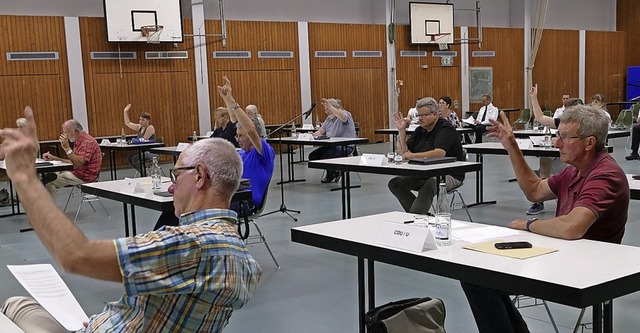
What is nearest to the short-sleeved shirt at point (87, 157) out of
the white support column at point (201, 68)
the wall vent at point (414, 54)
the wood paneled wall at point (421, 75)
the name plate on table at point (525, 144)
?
the name plate on table at point (525, 144)

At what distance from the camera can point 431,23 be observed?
1675 centimetres

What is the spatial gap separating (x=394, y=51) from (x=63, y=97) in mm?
7816

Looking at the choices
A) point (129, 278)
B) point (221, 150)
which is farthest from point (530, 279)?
point (129, 278)

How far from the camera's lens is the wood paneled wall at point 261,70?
13977mm

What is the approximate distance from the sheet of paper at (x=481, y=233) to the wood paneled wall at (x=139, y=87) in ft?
35.5

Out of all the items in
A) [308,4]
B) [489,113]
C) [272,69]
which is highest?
[308,4]

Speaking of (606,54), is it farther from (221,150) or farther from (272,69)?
(221,150)

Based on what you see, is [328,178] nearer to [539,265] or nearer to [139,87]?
[139,87]

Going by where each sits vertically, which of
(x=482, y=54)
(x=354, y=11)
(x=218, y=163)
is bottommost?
(x=218, y=163)

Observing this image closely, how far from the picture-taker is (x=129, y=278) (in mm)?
1647

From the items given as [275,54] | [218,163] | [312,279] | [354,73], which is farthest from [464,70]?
[218,163]

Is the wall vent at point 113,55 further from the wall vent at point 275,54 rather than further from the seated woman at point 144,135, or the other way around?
the wall vent at point 275,54

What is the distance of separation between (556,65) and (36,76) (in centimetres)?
1410

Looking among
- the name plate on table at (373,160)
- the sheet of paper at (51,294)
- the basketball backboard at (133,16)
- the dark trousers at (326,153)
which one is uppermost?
the basketball backboard at (133,16)
